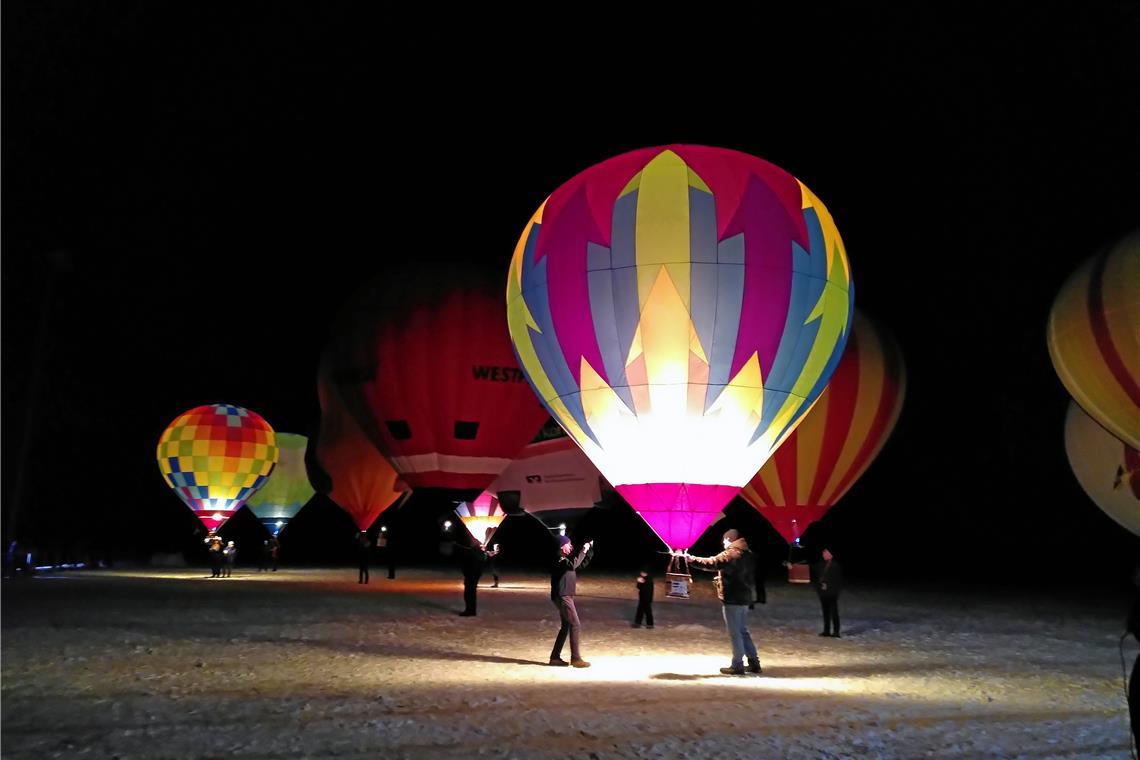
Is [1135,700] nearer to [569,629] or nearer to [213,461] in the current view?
[569,629]

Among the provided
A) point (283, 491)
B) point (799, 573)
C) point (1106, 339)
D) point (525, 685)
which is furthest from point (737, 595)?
point (283, 491)

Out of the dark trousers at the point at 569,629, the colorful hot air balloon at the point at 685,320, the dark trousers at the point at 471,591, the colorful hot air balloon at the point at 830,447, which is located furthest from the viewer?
the colorful hot air balloon at the point at 830,447

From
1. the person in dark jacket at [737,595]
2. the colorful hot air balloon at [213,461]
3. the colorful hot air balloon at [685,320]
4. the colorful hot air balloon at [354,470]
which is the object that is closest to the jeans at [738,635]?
the person in dark jacket at [737,595]

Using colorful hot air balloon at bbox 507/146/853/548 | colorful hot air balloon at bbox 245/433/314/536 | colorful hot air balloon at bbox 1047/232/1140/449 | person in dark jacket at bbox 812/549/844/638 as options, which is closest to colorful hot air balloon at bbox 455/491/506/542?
colorful hot air balloon at bbox 245/433/314/536

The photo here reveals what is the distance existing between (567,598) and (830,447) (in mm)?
9823

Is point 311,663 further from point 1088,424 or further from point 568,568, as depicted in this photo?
point 1088,424

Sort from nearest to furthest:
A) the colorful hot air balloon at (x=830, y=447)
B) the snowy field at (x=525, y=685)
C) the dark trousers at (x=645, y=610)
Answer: the snowy field at (x=525, y=685) < the dark trousers at (x=645, y=610) < the colorful hot air balloon at (x=830, y=447)

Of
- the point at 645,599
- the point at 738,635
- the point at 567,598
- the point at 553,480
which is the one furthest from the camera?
the point at 553,480

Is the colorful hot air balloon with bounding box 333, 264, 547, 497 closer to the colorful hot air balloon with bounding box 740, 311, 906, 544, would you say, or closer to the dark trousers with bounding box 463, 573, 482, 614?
the colorful hot air balloon with bounding box 740, 311, 906, 544

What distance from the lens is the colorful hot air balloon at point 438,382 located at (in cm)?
1994

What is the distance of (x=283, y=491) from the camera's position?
35750mm

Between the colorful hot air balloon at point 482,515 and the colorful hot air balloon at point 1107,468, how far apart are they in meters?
14.0

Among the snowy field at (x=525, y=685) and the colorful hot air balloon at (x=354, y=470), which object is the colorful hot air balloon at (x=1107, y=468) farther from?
the colorful hot air balloon at (x=354, y=470)

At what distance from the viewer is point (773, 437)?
12.1 meters
